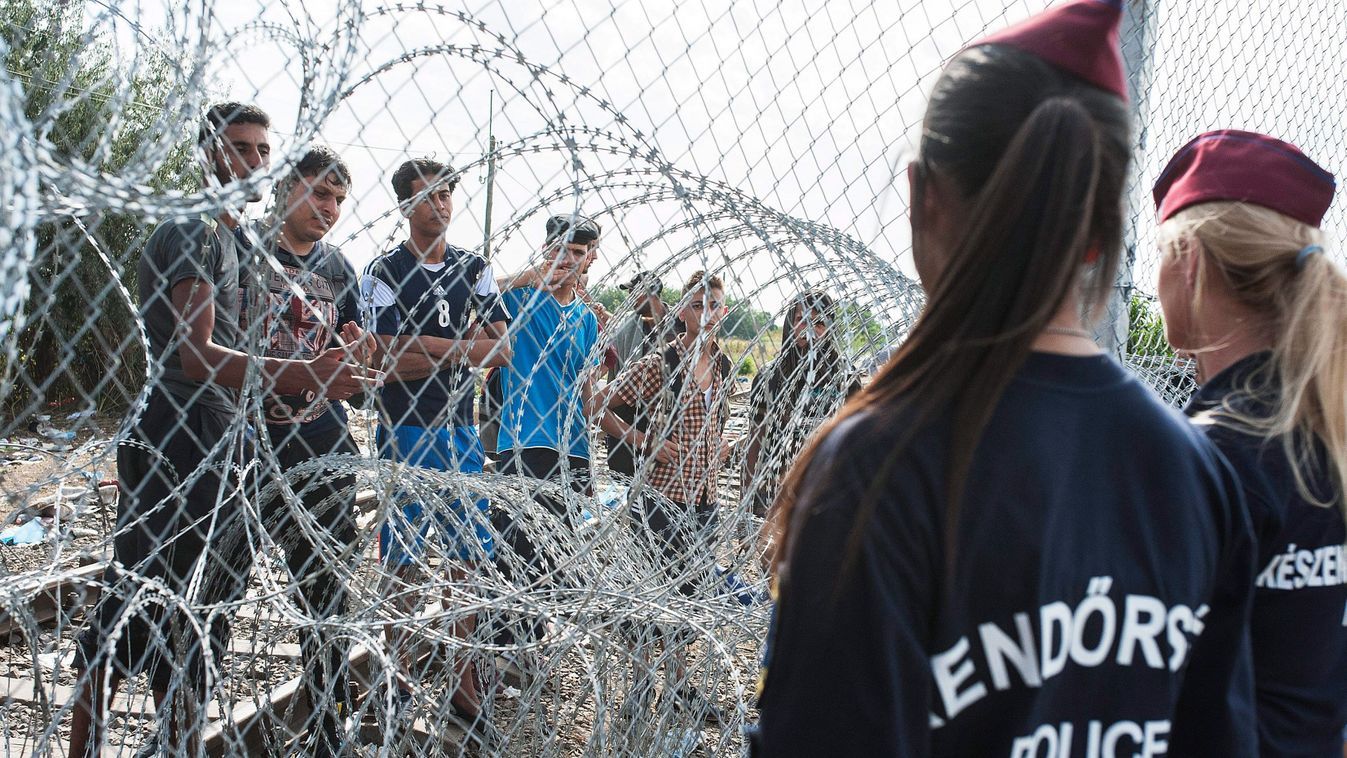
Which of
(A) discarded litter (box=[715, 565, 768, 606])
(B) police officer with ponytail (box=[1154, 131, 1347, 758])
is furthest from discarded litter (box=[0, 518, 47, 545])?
(B) police officer with ponytail (box=[1154, 131, 1347, 758])

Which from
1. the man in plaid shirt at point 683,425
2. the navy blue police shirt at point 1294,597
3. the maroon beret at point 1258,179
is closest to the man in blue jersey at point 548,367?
the man in plaid shirt at point 683,425

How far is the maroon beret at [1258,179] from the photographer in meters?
1.59

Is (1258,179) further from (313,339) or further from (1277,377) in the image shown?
(313,339)

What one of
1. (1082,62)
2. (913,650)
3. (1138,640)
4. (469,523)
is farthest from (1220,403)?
(469,523)

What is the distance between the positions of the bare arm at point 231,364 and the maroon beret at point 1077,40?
6.85ft

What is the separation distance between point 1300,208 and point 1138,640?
3.26 ft

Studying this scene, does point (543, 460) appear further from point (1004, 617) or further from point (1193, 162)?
point (1004, 617)

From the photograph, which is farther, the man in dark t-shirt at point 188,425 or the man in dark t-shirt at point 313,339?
the man in dark t-shirt at point 313,339

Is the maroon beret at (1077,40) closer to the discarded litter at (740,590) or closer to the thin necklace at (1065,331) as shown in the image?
the thin necklace at (1065,331)

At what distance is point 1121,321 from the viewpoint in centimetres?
276

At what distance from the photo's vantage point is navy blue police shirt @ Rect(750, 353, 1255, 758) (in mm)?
803

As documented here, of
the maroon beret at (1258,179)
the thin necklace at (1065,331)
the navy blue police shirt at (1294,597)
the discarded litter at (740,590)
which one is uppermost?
the maroon beret at (1258,179)

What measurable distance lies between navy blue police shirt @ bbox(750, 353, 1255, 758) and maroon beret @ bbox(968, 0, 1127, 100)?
25 centimetres

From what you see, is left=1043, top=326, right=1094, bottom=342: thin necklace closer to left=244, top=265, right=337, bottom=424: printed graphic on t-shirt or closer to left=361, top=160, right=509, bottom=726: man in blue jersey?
left=244, top=265, right=337, bottom=424: printed graphic on t-shirt
